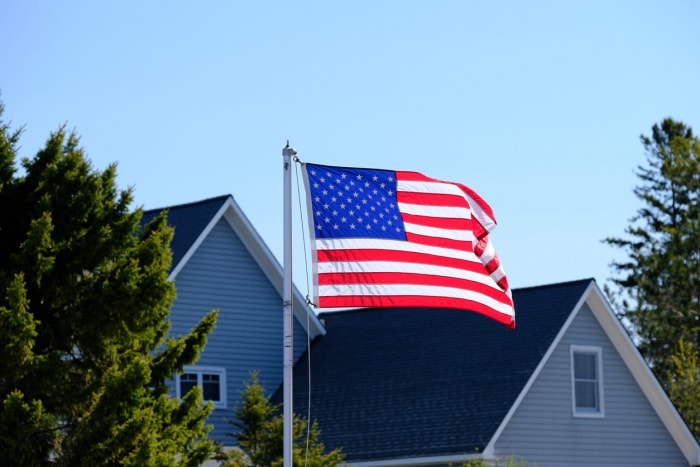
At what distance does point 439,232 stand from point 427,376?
1453 cm

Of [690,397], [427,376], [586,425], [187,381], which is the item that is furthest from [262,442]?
[690,397]

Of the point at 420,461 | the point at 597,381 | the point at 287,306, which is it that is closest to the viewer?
the point at 287,306

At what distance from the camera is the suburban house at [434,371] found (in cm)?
2792

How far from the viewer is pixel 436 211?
15562 millimetres

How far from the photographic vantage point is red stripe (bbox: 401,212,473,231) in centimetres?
1528

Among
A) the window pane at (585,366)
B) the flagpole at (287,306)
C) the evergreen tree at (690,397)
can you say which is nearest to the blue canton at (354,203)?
the flagpole at (287,306)

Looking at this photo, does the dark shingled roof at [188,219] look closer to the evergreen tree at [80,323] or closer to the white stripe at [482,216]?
the evergreen tree at [80,323]

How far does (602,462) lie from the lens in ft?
97.3

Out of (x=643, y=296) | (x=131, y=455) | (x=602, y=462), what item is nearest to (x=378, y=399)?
(x=602, y=462)

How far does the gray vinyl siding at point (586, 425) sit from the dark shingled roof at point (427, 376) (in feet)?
2.07

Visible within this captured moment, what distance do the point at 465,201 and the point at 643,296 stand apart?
147ft

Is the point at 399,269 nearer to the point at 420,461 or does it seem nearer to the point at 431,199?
the point at 431,199

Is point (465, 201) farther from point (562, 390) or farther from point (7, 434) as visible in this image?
point (562, 390)

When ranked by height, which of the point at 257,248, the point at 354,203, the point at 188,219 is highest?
the point at 188,219
